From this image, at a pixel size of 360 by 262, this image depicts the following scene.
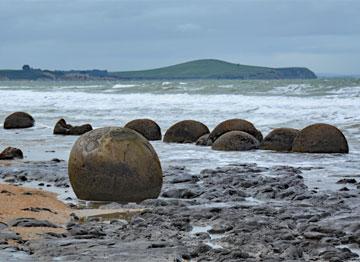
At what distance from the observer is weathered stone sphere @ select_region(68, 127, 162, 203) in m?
10.4

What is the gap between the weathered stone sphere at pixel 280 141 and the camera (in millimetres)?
18891

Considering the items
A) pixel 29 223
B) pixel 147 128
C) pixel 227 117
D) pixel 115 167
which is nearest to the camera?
pixel 29 223

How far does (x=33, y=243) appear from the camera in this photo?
24.8 ft

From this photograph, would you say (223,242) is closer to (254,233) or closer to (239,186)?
(254,233)

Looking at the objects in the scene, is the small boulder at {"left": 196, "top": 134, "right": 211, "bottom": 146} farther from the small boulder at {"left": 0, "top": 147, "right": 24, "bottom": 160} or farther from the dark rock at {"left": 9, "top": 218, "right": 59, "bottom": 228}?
the dark rock at {"left": 9, "top": 218, "right": 59, "bottom": 228}

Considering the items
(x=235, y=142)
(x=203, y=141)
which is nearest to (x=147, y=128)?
(x=203, y=141)

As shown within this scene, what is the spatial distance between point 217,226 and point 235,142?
1025cm

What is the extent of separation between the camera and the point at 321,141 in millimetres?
17953

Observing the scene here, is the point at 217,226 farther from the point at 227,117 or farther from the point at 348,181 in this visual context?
the point at 227,117

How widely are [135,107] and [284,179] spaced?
Answer: 31.8 meters

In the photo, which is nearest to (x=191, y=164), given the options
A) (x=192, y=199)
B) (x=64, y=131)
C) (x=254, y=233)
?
(x=192, y=199)

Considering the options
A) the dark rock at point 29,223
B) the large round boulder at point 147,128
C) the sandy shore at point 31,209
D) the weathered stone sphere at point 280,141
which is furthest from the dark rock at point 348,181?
the large round boulder at point 147,128

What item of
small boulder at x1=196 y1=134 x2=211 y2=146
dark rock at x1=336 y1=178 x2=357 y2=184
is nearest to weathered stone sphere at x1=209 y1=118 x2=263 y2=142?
small boulder at x1=196 y1=134 x2=211 y2=146

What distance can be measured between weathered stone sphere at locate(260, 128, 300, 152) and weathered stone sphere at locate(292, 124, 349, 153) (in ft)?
1.84
